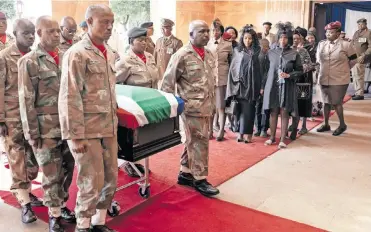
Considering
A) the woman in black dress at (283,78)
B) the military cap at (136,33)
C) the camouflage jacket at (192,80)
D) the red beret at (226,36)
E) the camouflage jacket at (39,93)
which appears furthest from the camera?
the red beret at (226,36)

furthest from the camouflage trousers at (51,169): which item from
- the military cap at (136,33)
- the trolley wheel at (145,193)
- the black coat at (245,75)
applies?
the black coat at (245,75)

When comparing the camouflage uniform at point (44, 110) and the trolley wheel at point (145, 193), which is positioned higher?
the camouflage uniform at point (44, 110)

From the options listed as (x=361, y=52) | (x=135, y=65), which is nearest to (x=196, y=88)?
(x=135, y=65)

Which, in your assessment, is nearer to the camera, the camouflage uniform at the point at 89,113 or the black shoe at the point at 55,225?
the camouflage uniform at the point at 89,113

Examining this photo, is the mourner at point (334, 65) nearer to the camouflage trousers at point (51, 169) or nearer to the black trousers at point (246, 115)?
the black trousers at point (246, 115)

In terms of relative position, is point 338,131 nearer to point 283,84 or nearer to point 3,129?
point 283,84

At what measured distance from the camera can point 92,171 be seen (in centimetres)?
255

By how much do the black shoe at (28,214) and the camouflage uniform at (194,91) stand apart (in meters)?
1.42

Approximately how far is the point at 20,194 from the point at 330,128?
4889mm

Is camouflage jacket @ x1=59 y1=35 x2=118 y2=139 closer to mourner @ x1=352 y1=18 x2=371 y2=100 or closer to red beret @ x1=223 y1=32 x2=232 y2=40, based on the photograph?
red beret @ x1=223 y1=32 x2=232 y2=40

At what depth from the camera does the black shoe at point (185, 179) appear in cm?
380

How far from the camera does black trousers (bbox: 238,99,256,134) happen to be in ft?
17.3

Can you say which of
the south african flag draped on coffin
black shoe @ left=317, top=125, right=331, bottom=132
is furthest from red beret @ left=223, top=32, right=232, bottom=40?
the south african flag draped on coffin

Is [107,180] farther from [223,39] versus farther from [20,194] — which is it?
[223,39]
